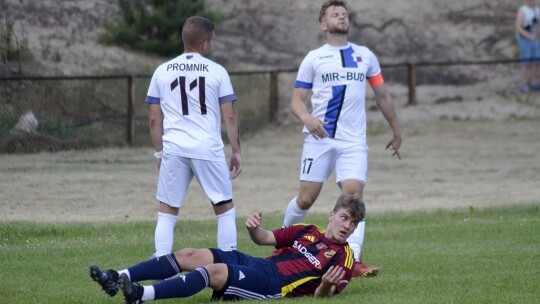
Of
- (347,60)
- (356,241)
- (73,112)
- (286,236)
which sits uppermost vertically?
(347,60)

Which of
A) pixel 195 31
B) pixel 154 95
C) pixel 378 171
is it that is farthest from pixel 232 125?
pixel 378 171

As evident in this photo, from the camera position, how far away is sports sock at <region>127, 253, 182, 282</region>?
7617 mm

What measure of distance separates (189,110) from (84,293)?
160 centimetres

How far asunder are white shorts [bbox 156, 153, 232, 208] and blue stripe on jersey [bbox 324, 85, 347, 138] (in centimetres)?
154

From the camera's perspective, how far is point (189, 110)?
859 cm

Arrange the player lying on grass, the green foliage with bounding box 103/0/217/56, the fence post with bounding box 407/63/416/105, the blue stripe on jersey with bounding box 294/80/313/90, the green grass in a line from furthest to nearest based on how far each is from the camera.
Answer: the green foliage with bounding box 103/0/217/56 < the fence post with bounding box 407/63/416/105 < the blue stripe on jersey with bounding box 294/80/313/90 < the green grass < the player lying on grass

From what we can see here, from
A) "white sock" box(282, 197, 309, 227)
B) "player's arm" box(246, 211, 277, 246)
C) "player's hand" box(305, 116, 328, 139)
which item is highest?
"player's hand" box(305, 116, 328, 139)

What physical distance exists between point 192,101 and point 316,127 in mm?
1580

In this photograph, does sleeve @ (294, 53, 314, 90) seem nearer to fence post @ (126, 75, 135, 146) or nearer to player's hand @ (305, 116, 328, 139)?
player's hand @ (305, 116, 328, 139)

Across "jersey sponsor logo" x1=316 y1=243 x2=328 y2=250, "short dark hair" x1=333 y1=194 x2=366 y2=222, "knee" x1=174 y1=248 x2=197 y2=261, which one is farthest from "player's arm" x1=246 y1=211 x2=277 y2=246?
"short dark hair" x1=333 y1=194 x2=366 y2=222

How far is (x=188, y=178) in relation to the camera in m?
8.70

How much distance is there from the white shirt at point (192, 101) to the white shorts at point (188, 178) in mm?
64

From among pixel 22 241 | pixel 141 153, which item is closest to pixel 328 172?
pixel 22 241

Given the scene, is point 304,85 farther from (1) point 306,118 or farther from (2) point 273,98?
(2) point 273,98
